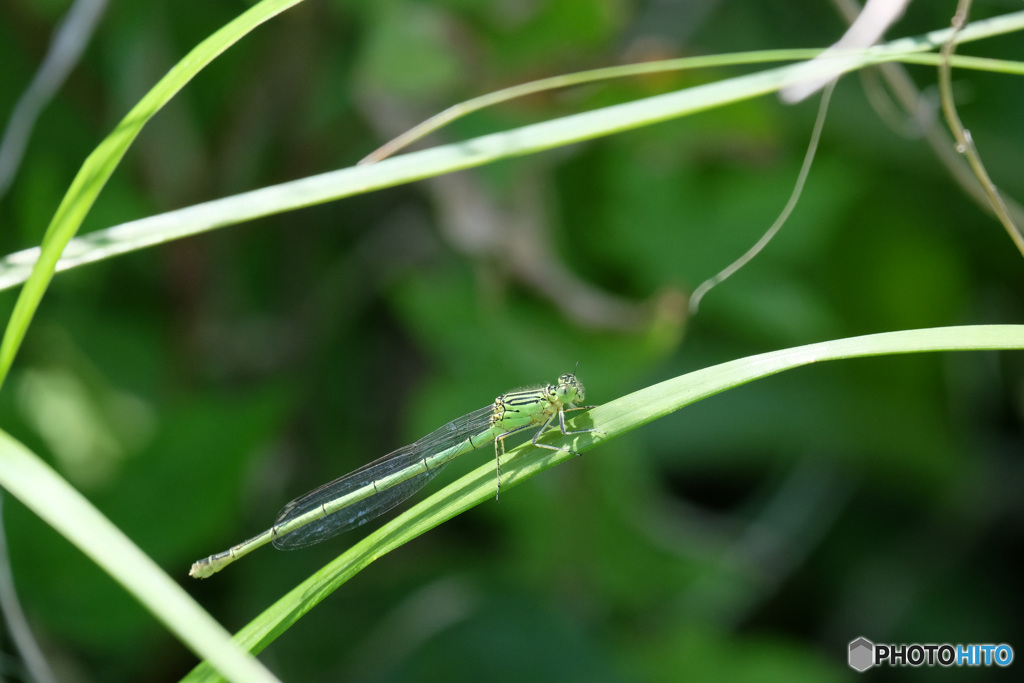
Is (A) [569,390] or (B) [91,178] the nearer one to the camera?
(B) [91,178]

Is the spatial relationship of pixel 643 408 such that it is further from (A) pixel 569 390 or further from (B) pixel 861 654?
(B) pixel 861 654

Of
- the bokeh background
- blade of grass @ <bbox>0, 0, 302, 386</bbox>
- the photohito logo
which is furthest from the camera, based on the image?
the photohito logo

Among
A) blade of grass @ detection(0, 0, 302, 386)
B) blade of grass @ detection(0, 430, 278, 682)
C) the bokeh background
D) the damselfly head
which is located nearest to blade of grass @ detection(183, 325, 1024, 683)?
blade of grass @ detection(0, 430, 278, 682)

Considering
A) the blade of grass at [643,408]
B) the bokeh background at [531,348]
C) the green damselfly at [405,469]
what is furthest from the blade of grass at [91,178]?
the bokeh background at [531,348]

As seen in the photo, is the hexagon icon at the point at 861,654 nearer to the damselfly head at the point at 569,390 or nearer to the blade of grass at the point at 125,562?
the damselfly head at the point at 569,390

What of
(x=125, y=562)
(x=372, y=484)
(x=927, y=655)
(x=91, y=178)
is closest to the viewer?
(x=125, y=562)

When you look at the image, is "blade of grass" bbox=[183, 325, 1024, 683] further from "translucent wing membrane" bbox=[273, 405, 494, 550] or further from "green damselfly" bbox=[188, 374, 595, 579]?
"translucent wing membrane" bbox=[273, 405, 494, 550]

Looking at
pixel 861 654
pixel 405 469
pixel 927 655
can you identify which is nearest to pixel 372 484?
pixel 405 469
